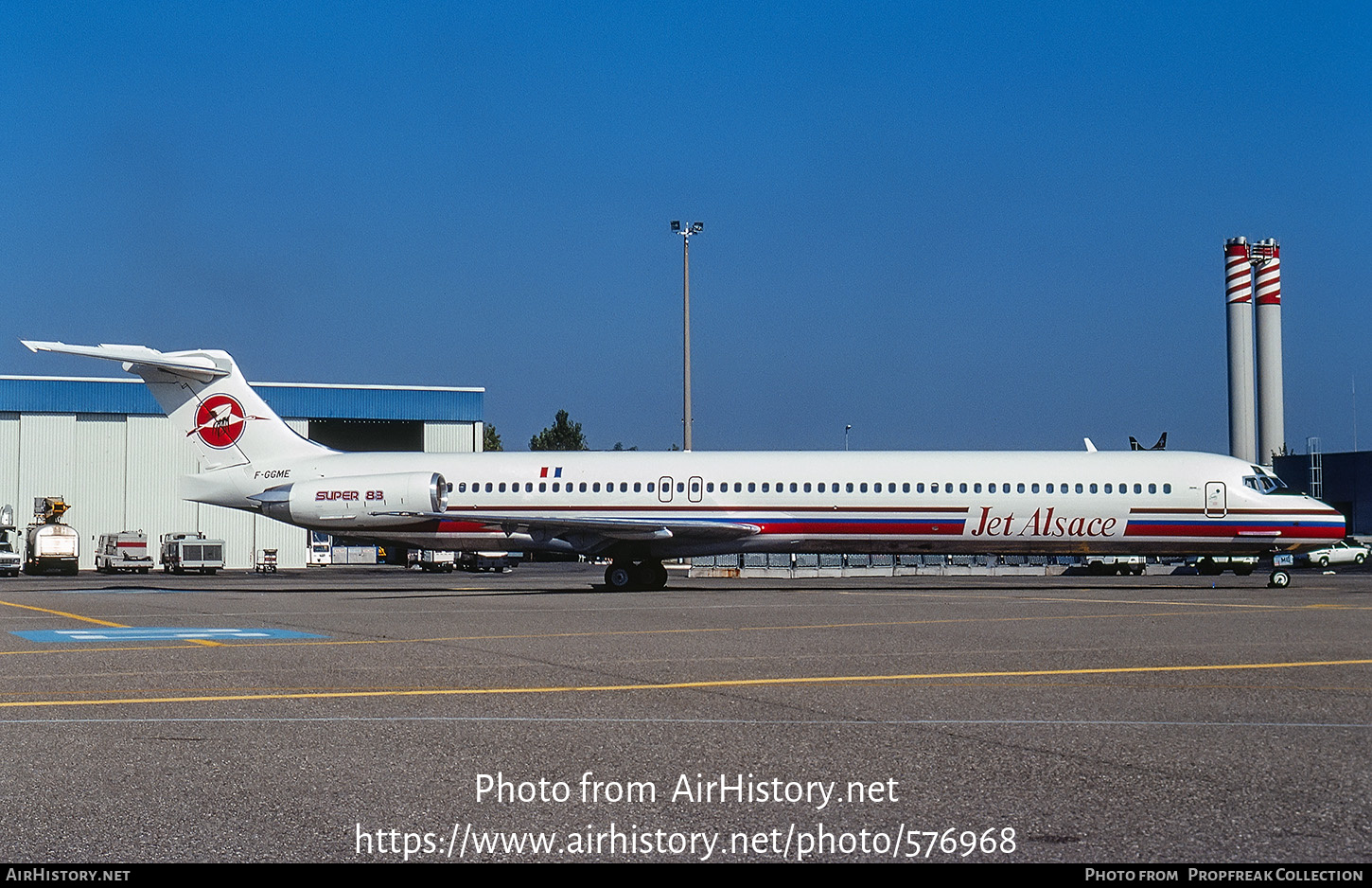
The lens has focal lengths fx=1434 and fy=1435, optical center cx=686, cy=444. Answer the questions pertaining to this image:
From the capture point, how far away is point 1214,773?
23.7 feet

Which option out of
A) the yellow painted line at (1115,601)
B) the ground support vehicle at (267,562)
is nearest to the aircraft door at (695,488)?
the yellow painted line at (1115,601)

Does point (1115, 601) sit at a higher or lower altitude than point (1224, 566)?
higher

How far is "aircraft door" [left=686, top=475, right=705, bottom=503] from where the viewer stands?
32.5 metres

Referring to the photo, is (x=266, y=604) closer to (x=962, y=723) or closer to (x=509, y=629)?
(x=509, y=629)

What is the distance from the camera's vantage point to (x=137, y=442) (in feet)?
204

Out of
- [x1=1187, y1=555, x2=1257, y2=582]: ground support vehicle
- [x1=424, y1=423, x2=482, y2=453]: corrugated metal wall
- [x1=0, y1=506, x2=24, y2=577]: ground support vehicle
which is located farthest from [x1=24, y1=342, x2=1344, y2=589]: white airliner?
[x1=424, y1=423, x2=482, y2=453]: corrugated metal wall

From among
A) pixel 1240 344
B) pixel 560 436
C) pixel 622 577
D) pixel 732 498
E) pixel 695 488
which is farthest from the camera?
pixel 560 436

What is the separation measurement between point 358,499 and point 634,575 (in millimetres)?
6614

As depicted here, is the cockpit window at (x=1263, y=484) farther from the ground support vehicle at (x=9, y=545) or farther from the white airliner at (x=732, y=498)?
the ground support vehicle at (x=9, y=545)

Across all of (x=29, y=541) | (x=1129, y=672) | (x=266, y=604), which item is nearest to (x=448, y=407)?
(x=29, y=541)

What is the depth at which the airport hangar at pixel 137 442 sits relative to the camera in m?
60.2

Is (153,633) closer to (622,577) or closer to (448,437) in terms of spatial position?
(622,577)

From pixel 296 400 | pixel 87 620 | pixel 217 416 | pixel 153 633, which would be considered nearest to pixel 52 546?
pixel 296 400
